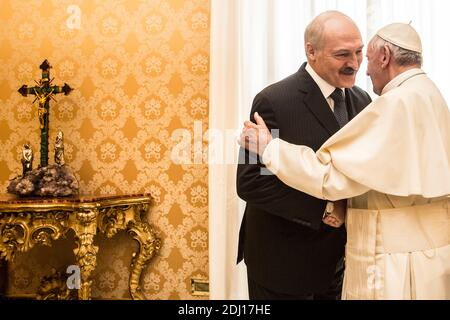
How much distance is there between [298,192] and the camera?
1.82 meters

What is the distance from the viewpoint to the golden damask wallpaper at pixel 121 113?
3184mm

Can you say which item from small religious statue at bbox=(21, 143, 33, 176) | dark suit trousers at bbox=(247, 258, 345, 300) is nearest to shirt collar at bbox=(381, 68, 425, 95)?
dark suit trousers at bbox=(247, 258, 345, 300)

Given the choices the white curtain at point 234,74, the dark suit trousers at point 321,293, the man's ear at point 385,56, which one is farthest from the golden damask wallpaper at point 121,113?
the man's ear at point 385,56

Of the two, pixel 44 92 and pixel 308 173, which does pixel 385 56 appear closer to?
pixel 308 173

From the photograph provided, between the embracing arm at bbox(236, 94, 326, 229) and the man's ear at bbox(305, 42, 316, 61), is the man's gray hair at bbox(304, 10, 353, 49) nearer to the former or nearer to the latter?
the man's ear at bbox(305, 42, 316, 61)

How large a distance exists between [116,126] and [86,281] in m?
1.11

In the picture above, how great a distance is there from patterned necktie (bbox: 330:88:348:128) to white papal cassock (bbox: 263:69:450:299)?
34cm

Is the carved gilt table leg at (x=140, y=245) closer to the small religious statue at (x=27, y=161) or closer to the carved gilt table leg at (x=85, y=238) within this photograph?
the carved gilt table leg at (x=85, y=238)

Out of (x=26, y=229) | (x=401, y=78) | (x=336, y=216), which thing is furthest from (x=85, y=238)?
(x=401, y=78)

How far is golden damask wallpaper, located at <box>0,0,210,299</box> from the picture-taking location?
10.4 feet

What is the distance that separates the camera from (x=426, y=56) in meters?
2.67

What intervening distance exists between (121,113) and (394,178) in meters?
2.17
